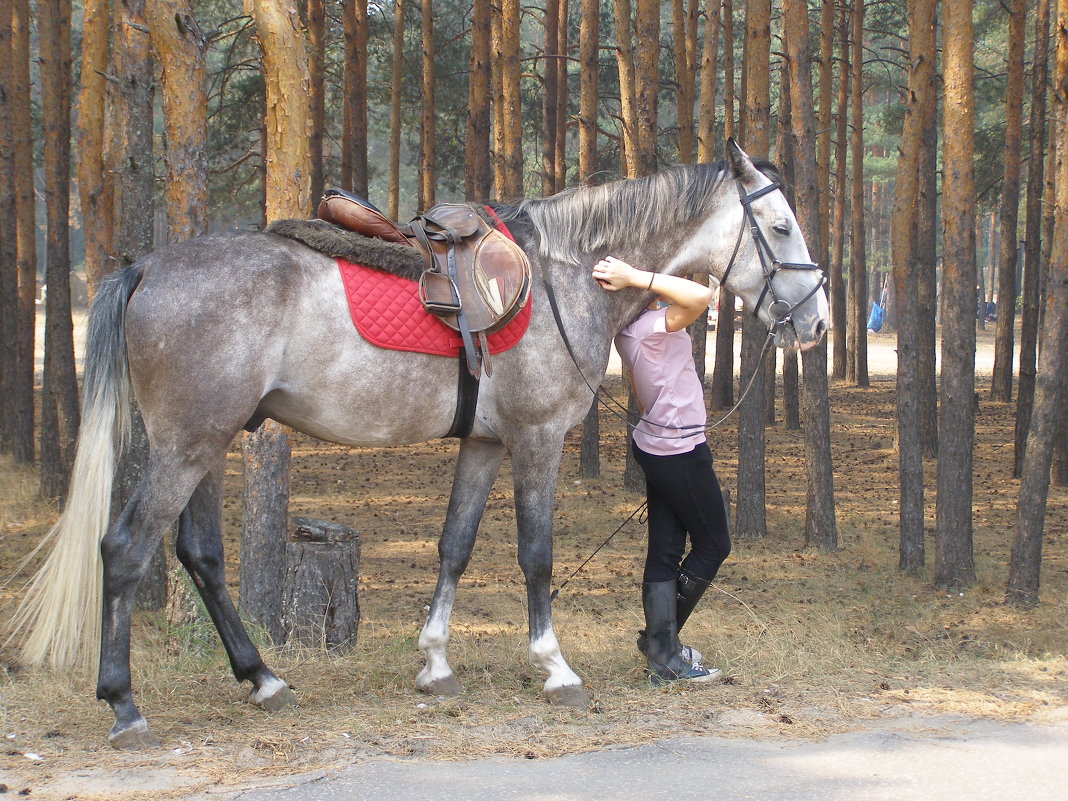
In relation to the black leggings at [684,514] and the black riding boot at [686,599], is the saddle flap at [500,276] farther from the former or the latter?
the black riding boot at [686,599]

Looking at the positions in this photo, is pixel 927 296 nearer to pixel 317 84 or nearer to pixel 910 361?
pixel 910 361

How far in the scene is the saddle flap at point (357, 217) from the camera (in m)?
4.64

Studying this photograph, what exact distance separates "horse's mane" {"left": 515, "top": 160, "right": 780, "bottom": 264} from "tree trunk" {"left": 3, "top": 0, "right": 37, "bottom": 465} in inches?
416

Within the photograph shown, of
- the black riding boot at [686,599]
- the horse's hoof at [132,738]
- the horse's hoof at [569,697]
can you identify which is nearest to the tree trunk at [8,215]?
the horse's hoof at [132,738]

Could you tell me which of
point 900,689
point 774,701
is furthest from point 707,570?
point 900,689

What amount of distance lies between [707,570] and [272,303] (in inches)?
102

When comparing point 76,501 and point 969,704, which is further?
point 969,704

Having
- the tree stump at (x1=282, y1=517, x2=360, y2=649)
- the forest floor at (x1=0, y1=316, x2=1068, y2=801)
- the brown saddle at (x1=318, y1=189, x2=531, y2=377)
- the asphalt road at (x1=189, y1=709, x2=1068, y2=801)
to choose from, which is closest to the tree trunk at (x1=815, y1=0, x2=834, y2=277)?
the forest floor at (x1=0, y1=316, x2=1068, y2=801)

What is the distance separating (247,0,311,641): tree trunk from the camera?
6289mm

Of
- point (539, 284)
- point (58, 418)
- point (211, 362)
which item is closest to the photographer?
point (211, 362)

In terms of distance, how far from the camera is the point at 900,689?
5.02 m

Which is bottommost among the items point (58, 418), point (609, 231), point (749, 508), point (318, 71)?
point (749, 508)

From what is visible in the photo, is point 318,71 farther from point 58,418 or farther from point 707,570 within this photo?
point 707,570

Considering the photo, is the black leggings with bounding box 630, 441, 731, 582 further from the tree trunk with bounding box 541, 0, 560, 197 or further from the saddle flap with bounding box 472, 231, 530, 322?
the tree trunk with bounding box 541, 0, 560, 197
